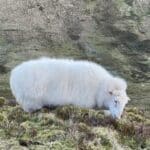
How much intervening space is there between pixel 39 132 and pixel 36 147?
0.73 m

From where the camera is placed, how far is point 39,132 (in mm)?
10219

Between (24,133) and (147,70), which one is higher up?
(24,133)

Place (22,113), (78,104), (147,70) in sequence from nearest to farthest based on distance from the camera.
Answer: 1. (22,113)
2. (78,104)
3. (147,70)

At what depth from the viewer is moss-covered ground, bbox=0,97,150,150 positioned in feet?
31.8

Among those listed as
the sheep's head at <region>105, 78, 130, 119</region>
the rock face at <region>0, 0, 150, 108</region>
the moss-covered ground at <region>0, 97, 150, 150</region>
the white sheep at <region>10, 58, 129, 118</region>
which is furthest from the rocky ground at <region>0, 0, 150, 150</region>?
the moss-covered ground at <region>0, 97, 150, 150</region>

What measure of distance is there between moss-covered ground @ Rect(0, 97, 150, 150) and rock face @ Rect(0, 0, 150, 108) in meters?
52.1

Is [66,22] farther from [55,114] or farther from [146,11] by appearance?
[55,114]

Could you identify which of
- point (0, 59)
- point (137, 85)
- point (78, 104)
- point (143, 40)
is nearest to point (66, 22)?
point (143, 40)

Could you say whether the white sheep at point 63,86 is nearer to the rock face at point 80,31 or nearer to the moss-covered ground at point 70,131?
the moss-covered ground at point 70,131

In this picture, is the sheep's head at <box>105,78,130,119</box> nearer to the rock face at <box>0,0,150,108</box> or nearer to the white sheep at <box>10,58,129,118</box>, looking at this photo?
the white sheep at <box>10,58,129,118</box>

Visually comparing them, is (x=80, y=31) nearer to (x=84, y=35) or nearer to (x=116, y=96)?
(x=84, y=35)

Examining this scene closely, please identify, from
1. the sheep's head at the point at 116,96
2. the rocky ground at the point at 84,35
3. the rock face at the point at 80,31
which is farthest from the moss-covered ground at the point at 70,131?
the rock face at the point at 80,31

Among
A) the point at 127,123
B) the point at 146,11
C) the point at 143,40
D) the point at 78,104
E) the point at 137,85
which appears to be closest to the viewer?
the point at 127,123

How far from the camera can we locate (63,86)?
13.1m
